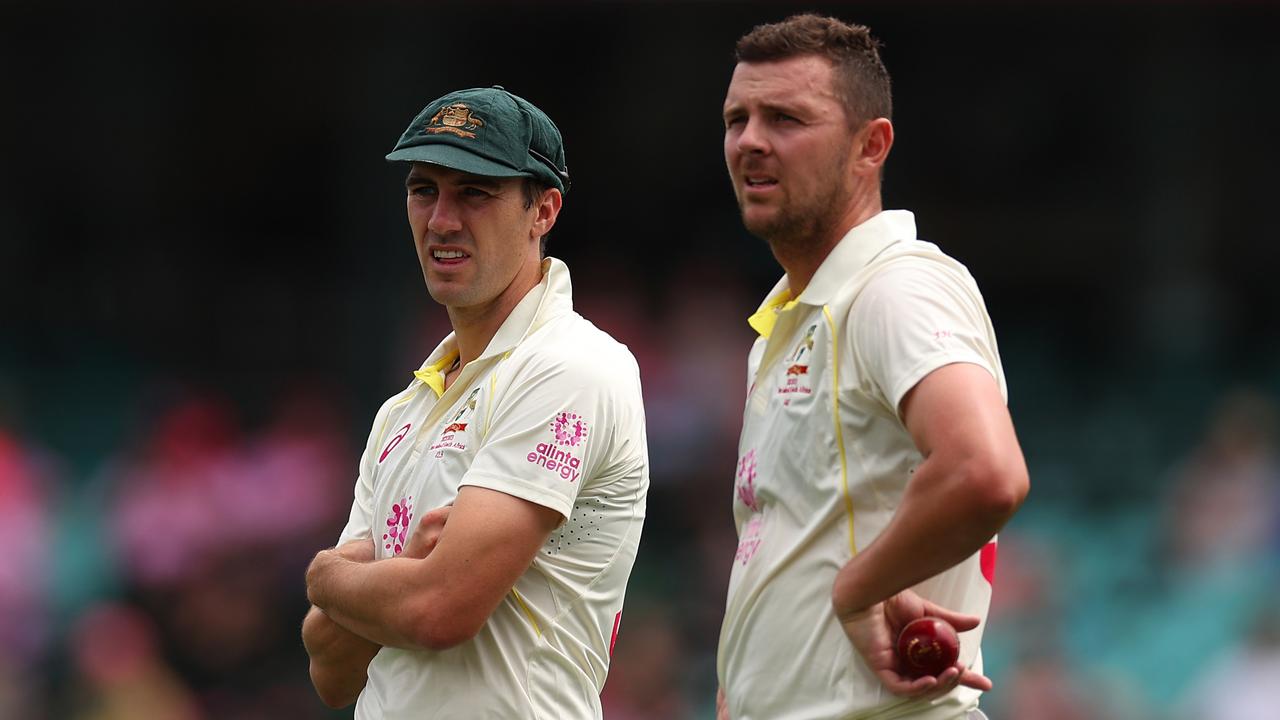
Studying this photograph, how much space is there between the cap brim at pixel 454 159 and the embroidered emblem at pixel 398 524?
0.74m

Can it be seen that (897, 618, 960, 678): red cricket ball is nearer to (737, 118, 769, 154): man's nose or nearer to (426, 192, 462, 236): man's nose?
(737, 118, 769, 154): man's nose

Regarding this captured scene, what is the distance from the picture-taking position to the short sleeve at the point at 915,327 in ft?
10.8

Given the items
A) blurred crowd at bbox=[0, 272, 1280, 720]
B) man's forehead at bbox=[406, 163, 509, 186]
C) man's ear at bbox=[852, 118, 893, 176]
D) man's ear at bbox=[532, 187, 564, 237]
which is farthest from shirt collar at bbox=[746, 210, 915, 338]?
blurred crowd at bbox=[0, 272, 1280, 720]

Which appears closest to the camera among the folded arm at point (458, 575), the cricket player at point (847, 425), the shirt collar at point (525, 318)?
the cricket player at point (847, 425)

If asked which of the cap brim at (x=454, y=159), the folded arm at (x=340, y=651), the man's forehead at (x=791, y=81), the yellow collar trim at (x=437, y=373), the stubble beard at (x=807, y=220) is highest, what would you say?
the man's forehead at (x=791, y=81)

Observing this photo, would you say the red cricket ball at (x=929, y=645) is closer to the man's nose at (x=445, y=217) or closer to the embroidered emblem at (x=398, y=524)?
the embroidered emblem at (x=398, y=524)

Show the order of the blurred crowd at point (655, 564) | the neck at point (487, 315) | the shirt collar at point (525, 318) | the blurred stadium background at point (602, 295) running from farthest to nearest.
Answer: the blurred stadium background at point (602, 295) → the blurred crowd at point (655, 564) → the neck at point (487, 315) → the shirt collar at point (525, 318)

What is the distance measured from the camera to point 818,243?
388 cm

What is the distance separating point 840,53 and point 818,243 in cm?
44

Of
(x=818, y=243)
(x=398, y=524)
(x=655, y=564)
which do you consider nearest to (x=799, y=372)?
(x=818, y=243)

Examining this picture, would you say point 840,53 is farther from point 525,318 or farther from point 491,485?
point 491,485

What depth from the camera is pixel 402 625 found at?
3543mm

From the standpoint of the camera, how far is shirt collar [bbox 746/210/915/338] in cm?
369

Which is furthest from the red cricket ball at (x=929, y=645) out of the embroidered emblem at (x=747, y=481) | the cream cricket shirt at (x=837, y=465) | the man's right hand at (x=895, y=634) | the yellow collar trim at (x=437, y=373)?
the yellow collar trim at (x=437, y=373)
